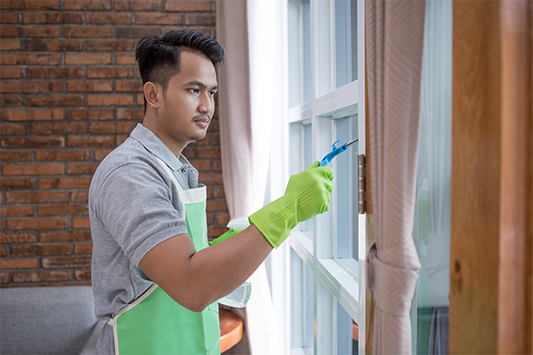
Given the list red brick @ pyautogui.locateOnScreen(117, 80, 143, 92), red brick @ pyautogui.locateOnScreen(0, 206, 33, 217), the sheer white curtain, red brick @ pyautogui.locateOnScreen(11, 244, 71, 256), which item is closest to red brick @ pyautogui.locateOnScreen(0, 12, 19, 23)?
red brick @ pyautogui.locateOnScreen(117, 80, 143, 92)

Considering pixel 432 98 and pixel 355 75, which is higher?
pixel 355 75

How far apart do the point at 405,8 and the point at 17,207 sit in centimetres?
262

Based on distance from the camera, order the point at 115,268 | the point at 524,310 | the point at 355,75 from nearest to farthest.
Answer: the point at 524,310, the point at 115,268, the point at 355,75

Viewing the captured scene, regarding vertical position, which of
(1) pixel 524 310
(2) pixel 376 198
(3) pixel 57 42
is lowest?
(1) pixel 524 310

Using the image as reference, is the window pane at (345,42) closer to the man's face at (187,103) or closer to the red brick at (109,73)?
the man's face at (187,103)

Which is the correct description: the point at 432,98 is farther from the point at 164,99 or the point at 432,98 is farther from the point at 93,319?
the point at 93,319

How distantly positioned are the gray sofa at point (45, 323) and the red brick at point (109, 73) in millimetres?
1362

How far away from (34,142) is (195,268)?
2148 millimetres

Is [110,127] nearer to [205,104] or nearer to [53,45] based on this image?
[53,45]

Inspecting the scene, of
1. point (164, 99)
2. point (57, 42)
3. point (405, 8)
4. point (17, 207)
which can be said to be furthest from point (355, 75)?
point (17, 207)

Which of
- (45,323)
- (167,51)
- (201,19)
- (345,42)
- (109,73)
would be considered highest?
(201,19)

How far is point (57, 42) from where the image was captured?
2.33 metres

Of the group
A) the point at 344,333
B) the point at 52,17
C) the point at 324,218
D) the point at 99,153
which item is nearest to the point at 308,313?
the point at 344,333

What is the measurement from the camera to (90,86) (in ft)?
7.75
